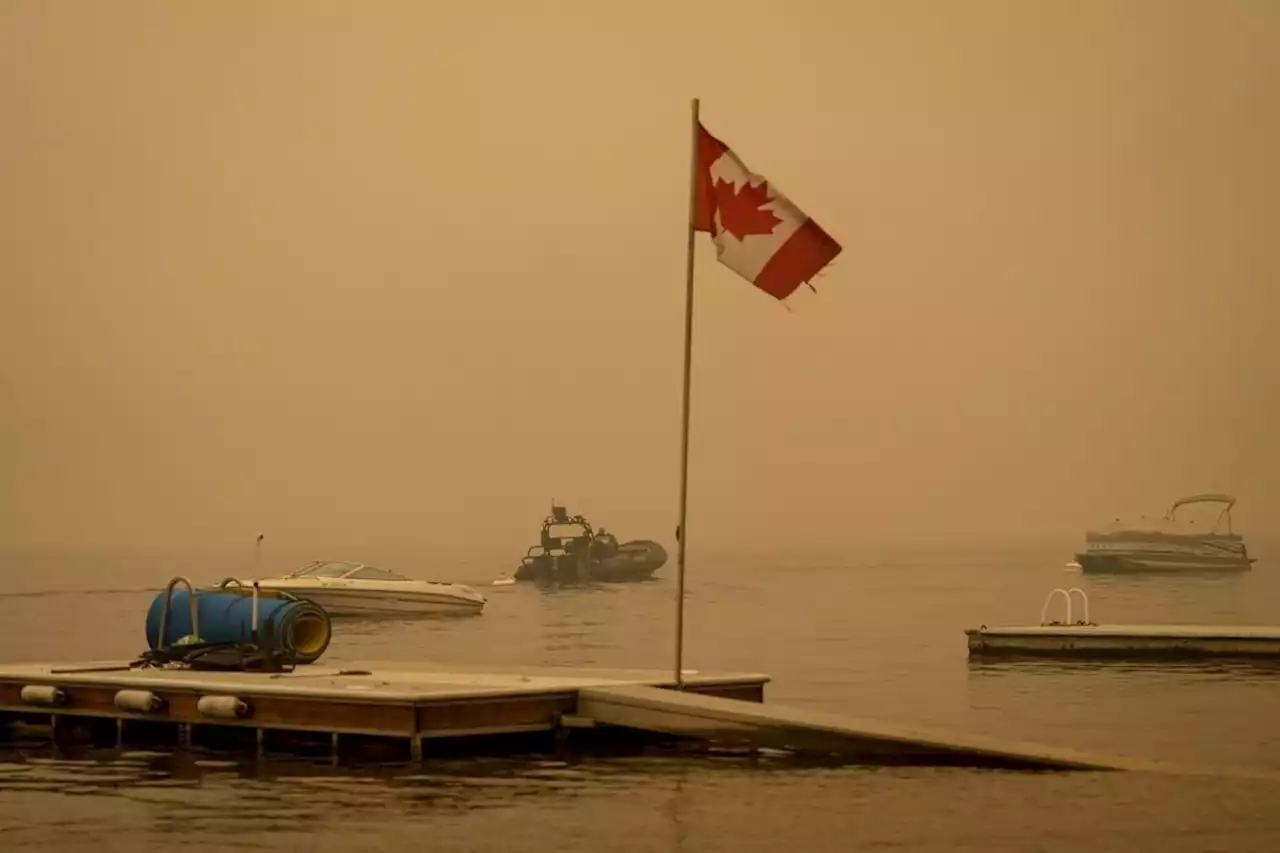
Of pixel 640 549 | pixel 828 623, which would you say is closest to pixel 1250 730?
pixel 828 623

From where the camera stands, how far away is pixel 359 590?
68.5 metres

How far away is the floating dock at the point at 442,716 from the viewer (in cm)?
2275

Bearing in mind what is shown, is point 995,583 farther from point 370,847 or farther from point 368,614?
point 370,847

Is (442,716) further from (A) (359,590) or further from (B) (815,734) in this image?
(A) (359,590)

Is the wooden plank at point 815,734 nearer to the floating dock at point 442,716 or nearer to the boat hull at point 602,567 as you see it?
the floating dock at point 442,716

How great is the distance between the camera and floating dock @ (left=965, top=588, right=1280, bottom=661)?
4606 centimetres

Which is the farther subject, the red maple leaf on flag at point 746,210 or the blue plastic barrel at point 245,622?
the blue plastic barrel at point 245,622

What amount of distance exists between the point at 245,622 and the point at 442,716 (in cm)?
573

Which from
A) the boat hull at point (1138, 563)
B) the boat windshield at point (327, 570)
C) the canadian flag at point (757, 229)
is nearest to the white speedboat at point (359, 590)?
the boat windshield at point (327, 570)

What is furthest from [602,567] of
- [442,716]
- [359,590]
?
[442,716]

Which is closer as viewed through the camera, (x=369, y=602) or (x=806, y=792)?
(x=806, y=792)

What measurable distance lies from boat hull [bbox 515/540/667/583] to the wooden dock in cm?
6450

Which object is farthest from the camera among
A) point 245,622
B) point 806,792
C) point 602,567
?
point 602,567

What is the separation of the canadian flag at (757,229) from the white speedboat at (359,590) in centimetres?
4473
